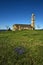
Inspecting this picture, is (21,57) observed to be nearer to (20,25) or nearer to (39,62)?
(39,62)

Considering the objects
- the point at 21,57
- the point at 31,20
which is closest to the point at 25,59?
the point at 21,57

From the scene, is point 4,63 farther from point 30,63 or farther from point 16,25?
point 16,25

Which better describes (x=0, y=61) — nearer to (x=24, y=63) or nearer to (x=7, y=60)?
(x=7, y=60)

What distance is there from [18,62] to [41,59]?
1.70 meters

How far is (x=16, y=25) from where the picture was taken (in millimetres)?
120188

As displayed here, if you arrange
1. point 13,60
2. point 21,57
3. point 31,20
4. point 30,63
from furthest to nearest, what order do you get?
1. point 31,20
2. point 21,57
3. point 13,60
4. point 30,63

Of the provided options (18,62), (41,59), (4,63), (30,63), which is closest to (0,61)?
(4,63)

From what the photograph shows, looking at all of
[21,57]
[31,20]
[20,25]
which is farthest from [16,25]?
[21,57]

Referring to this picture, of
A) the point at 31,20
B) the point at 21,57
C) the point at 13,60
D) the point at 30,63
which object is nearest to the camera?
the point at 30,63

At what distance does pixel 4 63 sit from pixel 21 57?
6.23 ft

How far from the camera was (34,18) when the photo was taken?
4700 inches

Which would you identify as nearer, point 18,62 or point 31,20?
point 18,62

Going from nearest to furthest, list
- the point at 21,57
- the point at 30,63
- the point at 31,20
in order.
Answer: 1. the point at 30,63
2. the point at 21,57
3. the point at 31,20

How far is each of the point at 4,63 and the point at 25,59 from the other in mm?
1724
